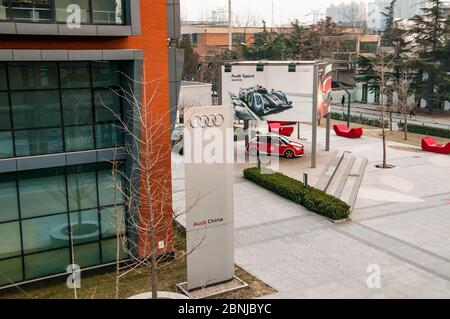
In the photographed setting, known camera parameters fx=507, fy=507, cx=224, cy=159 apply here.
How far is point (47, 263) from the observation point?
13922mm

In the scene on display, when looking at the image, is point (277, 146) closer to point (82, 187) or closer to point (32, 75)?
point (82, 187)

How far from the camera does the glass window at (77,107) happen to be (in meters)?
13.5

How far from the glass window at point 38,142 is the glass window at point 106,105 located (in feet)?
3.94

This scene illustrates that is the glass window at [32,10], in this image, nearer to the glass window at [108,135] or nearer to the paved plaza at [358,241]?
the glass window at [108,135]

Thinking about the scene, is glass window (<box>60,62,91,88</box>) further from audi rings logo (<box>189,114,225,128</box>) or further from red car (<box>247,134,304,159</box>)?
red car (<box>247,134,304,159</box>)

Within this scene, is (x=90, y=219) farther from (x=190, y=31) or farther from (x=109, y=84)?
(x=190, y=31)


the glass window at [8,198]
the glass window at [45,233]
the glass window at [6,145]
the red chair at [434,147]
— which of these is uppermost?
the glass window at [6,145]

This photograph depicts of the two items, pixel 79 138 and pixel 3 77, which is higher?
pixel 3 77

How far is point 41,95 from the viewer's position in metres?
13.1

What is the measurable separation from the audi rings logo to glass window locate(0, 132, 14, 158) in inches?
184

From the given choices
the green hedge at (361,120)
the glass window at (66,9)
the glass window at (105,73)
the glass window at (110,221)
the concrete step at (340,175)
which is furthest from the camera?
the green hedge at (361,120)

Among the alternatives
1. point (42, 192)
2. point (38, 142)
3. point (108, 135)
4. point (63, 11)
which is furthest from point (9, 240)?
point (63, 11)

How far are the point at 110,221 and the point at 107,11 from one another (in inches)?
231

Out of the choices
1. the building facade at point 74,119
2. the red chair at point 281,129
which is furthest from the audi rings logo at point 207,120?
the red chair at point 281,129
